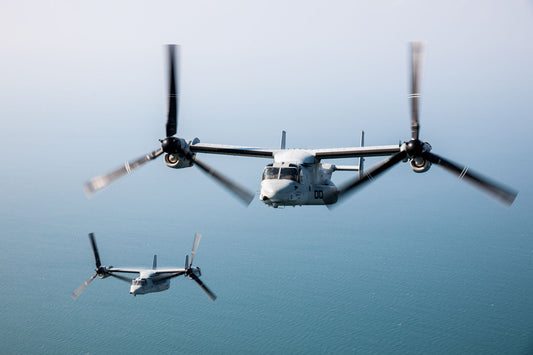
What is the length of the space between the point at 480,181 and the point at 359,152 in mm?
7714

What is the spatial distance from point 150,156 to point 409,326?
383ft

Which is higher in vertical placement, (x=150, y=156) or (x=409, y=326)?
(x=150, y=156)

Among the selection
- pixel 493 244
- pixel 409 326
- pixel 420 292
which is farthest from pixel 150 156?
pixel 493 244

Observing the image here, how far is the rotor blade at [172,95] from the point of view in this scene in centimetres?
3131

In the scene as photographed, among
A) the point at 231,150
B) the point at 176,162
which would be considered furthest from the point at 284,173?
the point at 176,162

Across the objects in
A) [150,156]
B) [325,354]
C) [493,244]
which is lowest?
[325,354]

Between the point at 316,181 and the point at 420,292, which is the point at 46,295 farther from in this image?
the point at 316,181

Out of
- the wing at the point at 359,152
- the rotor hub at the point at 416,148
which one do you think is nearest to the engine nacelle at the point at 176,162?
the wing at the point at 359,152

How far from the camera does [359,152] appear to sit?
32.2 meters

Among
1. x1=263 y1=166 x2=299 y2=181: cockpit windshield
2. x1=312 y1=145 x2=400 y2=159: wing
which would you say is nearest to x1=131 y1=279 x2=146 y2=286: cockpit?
x1=263 y1=166 x2=299 y2=181: cockpit windshield

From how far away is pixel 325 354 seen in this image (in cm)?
11988

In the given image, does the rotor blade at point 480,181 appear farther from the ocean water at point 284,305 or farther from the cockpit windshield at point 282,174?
the ocean water at point 284,305

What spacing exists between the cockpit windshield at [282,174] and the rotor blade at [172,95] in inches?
302

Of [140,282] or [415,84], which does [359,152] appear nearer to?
[415,84]
